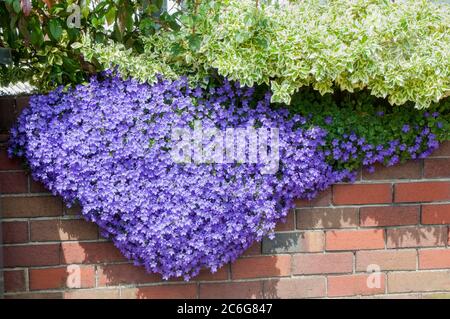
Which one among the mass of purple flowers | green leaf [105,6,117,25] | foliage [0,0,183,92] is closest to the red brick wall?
the mass of purple flowers

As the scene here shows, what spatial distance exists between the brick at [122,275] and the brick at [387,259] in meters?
0.93

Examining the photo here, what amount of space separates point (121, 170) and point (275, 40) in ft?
2.67

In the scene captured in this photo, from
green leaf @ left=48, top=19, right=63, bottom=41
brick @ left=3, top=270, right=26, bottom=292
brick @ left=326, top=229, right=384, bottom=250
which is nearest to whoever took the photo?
green leaf @ left=48, top=19, right=63, bottom=41

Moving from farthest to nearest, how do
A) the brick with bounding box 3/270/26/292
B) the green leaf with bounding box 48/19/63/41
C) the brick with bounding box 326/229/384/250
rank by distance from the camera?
the brick with bounding box 326/229/384/250 < the brick with bounding box 3/270/26/292 < the green leaf with bounding box 48/19/63/41

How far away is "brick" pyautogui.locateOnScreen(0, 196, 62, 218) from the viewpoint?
8.54 ft

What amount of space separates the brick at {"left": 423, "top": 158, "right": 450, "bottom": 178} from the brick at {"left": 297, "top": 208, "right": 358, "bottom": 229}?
0.37 meters

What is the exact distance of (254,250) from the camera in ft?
8.91

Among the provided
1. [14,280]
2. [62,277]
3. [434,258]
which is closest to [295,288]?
[434,258]

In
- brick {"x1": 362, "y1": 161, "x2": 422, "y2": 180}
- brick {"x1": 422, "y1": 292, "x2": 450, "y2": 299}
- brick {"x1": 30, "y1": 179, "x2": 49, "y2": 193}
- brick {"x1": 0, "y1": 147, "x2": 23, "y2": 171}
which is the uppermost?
brick {"x1": 0, "y1": 147, "x2": 23, "y2": 171}

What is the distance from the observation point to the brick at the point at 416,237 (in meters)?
2.77

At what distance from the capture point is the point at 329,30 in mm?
2367

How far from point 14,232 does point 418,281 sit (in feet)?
6.10

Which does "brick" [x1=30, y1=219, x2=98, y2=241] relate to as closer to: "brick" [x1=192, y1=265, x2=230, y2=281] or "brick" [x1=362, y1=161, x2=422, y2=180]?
"brick" [x1=192, y1=265, x2=230, y2=281]
